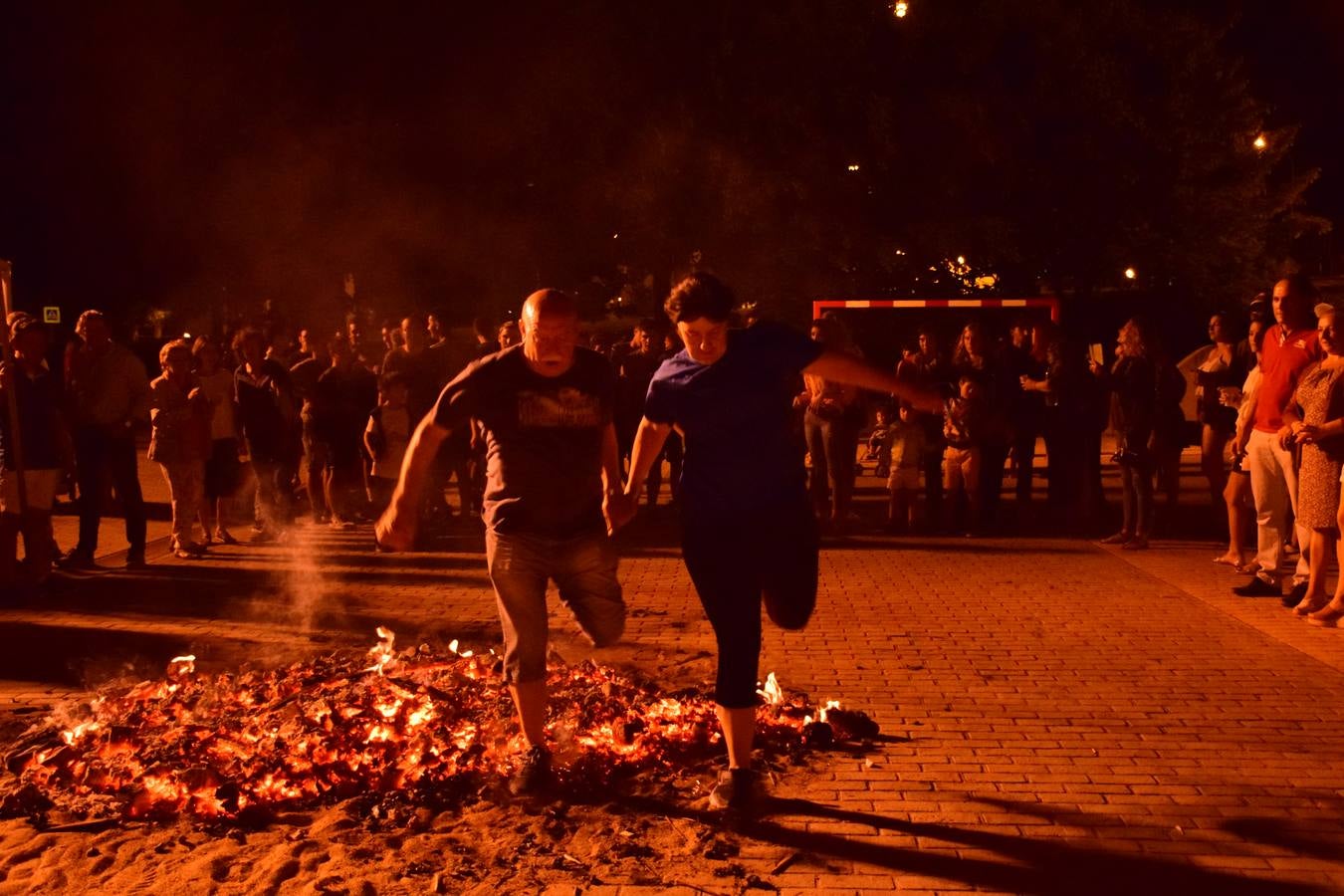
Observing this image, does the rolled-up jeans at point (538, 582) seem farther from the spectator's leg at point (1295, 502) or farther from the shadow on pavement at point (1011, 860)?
the spectator's leg at point (1295, 502)

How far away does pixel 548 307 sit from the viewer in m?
5.03

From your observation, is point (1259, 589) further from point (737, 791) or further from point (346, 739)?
point (346, 739)

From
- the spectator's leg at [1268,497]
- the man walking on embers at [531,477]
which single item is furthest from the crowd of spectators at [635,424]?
the man walking on embers at [531,477]

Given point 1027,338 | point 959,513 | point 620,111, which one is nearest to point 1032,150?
point 620,111

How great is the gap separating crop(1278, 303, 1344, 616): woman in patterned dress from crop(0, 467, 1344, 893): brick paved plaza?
62 cm

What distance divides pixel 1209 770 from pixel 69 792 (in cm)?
464

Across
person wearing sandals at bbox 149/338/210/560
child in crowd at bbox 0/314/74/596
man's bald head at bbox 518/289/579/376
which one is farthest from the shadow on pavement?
person wearing sandals at bbox 149/338/210/560

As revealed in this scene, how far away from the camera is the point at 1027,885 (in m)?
4.26

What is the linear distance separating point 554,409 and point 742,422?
75cm

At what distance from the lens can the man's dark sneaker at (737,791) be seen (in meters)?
4.93

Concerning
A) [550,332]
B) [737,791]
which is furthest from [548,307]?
[737,791]

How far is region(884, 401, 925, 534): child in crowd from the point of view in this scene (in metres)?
12.3

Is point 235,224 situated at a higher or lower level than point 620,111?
lower

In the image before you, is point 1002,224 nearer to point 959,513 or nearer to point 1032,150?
point 1032,150
